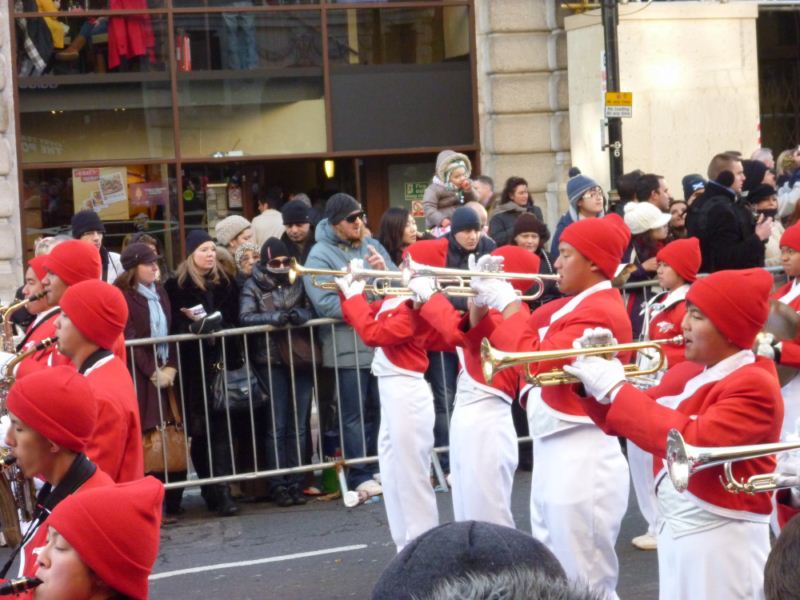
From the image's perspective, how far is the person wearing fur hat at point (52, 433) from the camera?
454 centimetres

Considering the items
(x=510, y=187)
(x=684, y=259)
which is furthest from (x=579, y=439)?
(x=510, y=187)

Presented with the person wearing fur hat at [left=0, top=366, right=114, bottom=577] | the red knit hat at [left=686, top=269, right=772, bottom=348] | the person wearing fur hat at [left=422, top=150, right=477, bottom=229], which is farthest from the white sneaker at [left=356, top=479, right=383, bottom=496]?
the person wearing fur hat at [left=0, top=366, right=114, bottom=577]

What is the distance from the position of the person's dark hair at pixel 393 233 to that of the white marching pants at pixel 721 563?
503 cm

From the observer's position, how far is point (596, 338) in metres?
5.21

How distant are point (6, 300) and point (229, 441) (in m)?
5.18

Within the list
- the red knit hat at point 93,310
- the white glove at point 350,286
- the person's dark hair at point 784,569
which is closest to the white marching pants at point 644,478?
the white glove at point 350,286

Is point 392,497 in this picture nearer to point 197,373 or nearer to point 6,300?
point 197,373

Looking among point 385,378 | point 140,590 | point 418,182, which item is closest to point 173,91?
point 418,182

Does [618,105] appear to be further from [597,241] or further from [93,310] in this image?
[93,310]

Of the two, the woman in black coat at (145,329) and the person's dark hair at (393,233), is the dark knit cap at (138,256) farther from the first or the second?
the person's dark hair at (393,233)

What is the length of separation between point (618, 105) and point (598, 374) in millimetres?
9553

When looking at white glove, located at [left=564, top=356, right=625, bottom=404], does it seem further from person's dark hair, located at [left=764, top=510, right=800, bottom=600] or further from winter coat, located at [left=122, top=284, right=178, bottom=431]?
winter coat, located at [left=122, top=284, right=178, bottom=431]

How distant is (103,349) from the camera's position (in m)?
5.89

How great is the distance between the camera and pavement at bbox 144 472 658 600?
25.8 ft
